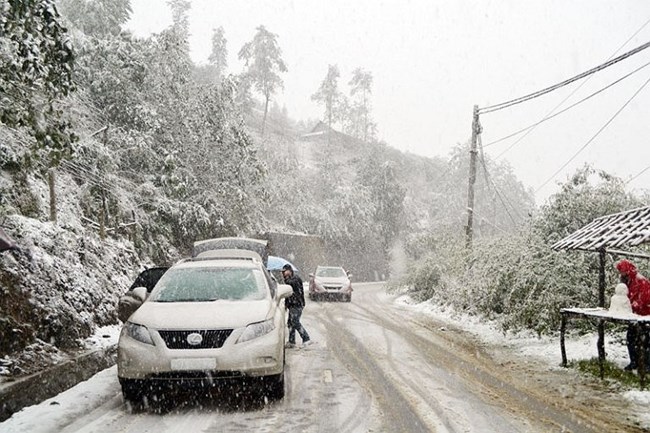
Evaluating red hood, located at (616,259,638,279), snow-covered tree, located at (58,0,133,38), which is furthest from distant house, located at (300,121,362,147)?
red hood, located at (616,259,638,279)

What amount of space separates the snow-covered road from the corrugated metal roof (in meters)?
2.14

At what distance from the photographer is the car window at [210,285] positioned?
7.31m

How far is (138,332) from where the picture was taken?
251 inches

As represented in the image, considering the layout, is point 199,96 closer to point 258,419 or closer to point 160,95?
point 160,95

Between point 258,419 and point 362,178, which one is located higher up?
point 362,178

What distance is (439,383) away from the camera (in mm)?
8023

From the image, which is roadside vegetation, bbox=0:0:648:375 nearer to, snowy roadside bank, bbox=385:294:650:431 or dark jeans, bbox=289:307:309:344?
snowy roadside bank, bbox=385:294:650:431

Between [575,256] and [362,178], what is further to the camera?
[362,178]

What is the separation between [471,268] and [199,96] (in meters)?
15.6

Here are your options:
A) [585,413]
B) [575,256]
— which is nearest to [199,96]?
[575,256]

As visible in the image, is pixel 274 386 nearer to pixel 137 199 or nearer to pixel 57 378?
pixel 57 378

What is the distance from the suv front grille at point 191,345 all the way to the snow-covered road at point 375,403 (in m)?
0.73

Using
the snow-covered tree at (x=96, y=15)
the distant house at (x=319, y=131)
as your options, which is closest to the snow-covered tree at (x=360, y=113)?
the distant house at (x=319, y=131)

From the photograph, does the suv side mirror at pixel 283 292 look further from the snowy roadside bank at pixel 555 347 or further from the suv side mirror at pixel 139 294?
the snowy roadside bank at pixel 555 347
